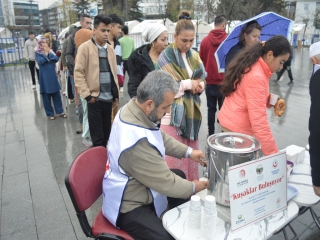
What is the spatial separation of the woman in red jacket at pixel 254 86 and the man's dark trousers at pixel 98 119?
178cm

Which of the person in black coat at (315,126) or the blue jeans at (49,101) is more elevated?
the person in black coat at (315,126)

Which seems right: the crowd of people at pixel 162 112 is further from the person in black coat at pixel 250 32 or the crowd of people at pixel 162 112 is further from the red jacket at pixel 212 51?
the red jacket at pixel 212 51

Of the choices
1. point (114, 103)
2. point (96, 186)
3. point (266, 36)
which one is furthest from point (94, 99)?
point (266, 36)

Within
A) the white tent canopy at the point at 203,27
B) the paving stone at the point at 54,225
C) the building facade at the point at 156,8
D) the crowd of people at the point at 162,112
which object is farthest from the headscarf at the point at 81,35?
the building facade at the point at 156,8

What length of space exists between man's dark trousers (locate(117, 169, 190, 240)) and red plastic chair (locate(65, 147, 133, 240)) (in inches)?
2.2

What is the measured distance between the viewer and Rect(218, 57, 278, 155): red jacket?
1.82m

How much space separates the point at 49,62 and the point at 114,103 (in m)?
2.20

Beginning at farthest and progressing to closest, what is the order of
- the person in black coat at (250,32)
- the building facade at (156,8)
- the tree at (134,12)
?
the tree at (134,12), the building facade at (156,8), the person in black coat at (250,32)

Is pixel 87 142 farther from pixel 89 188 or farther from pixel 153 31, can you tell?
pixel 89 188

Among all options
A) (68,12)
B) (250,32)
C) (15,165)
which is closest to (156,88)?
(250,32)

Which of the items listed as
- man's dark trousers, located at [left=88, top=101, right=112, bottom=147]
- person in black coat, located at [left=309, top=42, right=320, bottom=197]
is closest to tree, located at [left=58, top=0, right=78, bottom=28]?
man's dark trousers, located at [left=88, top=101, right=112, bottom=147]

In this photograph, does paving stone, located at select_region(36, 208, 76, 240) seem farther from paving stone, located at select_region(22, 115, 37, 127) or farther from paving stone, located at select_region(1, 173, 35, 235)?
paving stone, located at select_region(22, 115, 37, 127)

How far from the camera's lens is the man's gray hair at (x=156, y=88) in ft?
4.99

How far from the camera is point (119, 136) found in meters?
1.46
